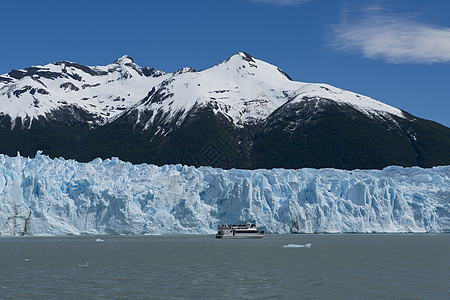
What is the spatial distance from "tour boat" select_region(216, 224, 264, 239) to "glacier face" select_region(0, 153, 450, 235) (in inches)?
51.5

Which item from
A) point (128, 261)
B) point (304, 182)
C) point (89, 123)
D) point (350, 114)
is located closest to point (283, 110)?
point (350, 114)

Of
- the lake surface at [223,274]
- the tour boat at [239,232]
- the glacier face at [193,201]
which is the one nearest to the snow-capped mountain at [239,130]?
the glacier face at [193,201]

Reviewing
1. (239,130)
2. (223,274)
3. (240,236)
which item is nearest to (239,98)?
(239,130)

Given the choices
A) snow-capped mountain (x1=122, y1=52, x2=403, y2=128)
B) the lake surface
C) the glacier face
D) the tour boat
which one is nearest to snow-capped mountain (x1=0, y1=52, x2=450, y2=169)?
snow-capped mountain (x1=122, y1=52, x2=403, y2=128)

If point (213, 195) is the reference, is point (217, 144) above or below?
above

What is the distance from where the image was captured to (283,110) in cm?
17338

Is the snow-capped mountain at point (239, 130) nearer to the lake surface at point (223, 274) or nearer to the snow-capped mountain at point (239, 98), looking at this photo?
the snow-capped mountain at point (239, 98)

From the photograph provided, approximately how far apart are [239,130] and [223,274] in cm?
14233

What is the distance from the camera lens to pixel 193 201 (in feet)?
210

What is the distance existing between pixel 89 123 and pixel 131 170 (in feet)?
430

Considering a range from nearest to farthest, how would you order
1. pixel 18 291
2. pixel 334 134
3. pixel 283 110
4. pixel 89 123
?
pixel 18 291
pixel 334 134
pixel 283 110
pixel 89 123

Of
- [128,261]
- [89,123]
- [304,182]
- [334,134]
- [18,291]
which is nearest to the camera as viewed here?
[18,291]

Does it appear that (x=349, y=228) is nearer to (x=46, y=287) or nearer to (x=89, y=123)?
(x=46, y=287)

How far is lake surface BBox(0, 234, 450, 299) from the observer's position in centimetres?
2311
